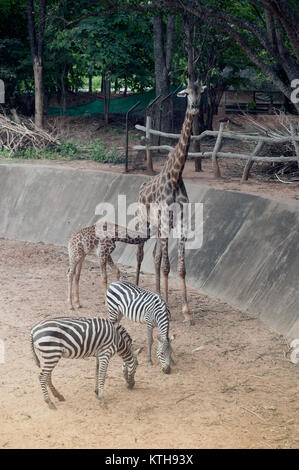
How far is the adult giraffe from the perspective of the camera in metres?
9.95

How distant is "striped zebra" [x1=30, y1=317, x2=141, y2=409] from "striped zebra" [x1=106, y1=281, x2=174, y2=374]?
0.60 m

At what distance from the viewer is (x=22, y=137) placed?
19.2m

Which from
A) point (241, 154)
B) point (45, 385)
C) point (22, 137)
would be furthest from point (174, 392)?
point (22, 137)

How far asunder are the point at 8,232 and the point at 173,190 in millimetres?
6500

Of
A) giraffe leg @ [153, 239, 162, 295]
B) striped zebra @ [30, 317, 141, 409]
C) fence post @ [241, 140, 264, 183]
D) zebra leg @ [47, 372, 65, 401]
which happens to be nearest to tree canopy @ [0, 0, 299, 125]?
fence post @ [241, 140, 264, 183]

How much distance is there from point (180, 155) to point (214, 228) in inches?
84.2

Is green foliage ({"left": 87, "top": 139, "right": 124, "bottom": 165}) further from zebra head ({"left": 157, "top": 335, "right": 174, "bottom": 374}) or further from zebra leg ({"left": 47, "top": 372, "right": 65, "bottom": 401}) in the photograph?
zebra leg ({"left": 47, "top": 372, "right": 65, "bottom": 401})

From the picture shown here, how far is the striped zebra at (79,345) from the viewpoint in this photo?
275 inches

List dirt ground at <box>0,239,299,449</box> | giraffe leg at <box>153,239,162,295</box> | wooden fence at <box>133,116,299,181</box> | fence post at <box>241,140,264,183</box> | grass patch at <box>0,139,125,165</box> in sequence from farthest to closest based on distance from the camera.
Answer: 1. grass patch at <box>0,139,125,165</box>
2. fence post at <box>241,140,264,183</box>
3. wooden fence at <box>133,116,299,181</box>
4. giraffe leg at <box>153,239,162,295</box>
5. dirt ground at <box>0,239,299,449</box>

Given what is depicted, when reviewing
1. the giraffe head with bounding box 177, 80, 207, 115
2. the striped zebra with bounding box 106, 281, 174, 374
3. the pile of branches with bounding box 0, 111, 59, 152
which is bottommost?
the striped zebra with bounding box 106, 281, 174, 374

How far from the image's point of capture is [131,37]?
2300 cm

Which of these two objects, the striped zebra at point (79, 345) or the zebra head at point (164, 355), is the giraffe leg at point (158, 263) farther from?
the striped zebra at point (79, 345)
